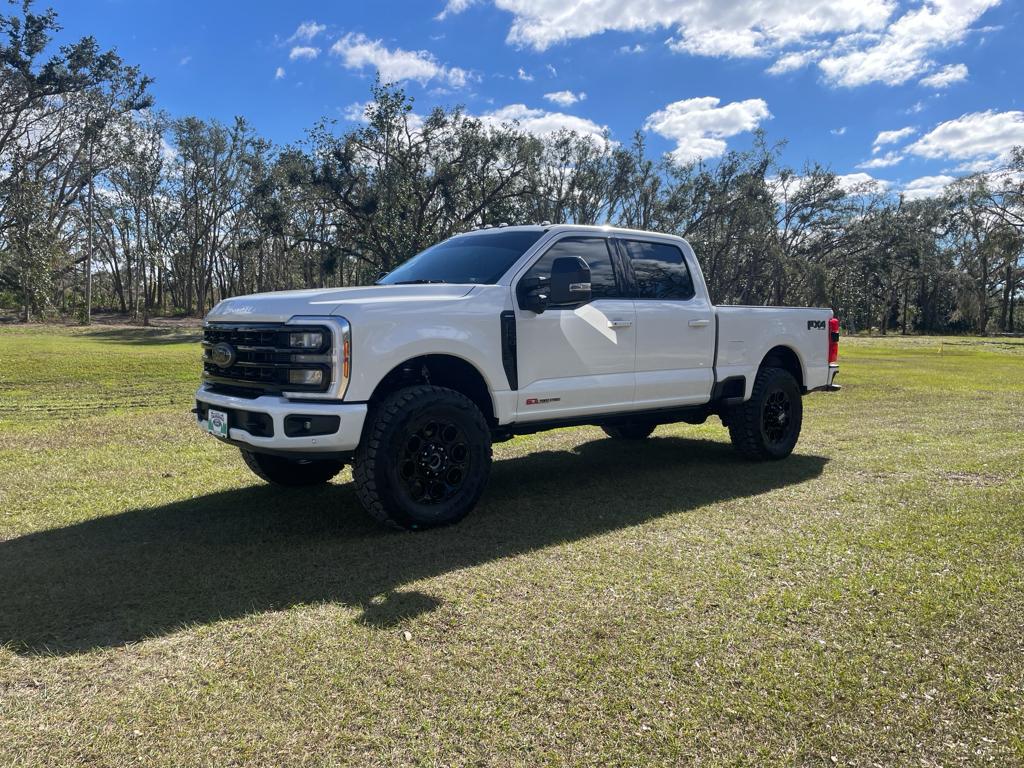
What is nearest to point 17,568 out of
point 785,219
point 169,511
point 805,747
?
point 169,511

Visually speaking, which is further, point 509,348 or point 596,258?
point 596,258

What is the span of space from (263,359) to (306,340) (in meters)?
0.43

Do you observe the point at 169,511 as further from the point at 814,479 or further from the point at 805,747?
the point at 814,479

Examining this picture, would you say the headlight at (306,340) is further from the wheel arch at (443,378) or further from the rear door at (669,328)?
the rear door at (669,328)

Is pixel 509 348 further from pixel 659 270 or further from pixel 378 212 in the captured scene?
pixel 378 212

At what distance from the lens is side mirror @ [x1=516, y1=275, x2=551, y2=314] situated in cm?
525

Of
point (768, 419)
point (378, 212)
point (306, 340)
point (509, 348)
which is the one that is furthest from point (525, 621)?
point (378, 212)

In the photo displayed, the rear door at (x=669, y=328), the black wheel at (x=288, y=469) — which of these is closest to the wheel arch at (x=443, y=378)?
the black wheel at (x=288, y=469)

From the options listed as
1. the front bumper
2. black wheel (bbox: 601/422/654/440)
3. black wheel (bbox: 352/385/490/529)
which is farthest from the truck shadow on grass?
black wheel (bbox: 601/422/654/440)

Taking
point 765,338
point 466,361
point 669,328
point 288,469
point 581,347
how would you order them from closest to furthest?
point 466,361 → point 581,347 → point 288,469 → point 669,328 → point 765,338

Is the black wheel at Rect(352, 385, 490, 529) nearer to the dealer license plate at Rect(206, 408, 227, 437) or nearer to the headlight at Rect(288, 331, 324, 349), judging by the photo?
the headlight at Rect(288, 331, 324, 349)

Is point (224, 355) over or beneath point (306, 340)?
beneath

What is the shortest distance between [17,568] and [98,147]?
44904 millimetres

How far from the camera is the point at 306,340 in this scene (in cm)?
442
